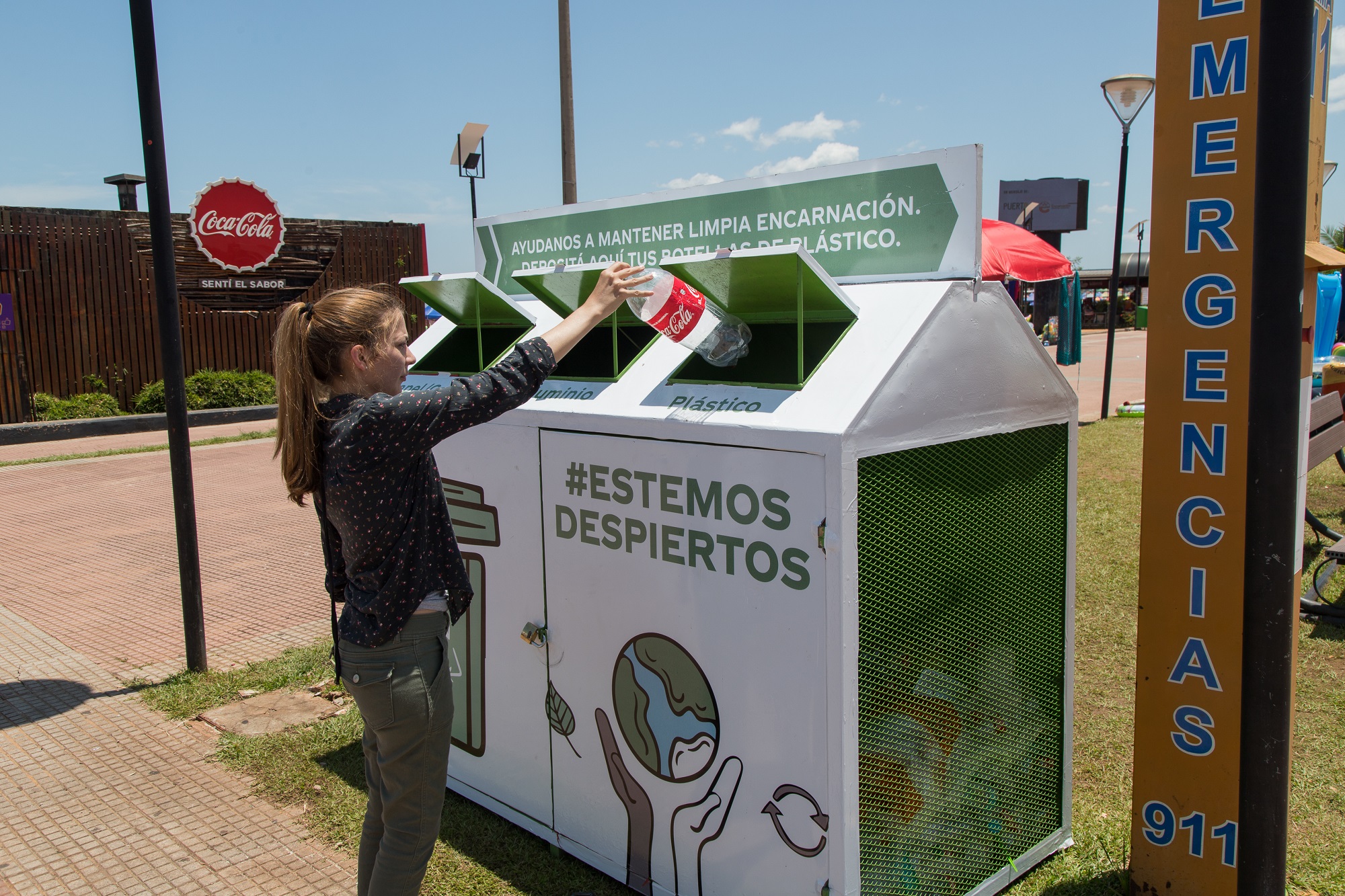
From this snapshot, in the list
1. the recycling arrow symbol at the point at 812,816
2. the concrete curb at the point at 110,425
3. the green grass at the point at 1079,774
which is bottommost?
the green grass at the point at 1079,774

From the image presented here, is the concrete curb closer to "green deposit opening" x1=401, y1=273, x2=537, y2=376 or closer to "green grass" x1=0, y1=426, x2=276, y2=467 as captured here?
"green grass" x1=0, y1=426, x2=276, y2=467

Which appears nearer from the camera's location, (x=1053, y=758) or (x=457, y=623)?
(x=1053, y=758)

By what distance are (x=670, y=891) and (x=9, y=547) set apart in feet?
25.8

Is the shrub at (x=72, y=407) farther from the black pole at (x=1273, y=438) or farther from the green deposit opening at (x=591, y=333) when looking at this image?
the black pole at (x=1273, y=438)

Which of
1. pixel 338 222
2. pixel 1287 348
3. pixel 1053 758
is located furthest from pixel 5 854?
pixel 338 222

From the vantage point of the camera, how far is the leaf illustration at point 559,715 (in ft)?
9.52

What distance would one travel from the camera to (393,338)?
2242 mm

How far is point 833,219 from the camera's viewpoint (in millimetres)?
2641

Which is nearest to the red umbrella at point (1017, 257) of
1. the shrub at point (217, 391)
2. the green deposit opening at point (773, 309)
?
the green deposit opening at point (773, 309)

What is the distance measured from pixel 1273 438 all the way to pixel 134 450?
14761 mm

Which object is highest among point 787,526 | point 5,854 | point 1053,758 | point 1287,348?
point 1287,348

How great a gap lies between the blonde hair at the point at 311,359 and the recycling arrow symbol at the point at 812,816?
1375mm

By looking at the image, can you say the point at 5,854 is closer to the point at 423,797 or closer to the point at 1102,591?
the point at 423,797

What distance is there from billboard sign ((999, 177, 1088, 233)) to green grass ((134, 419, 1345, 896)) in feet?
153
